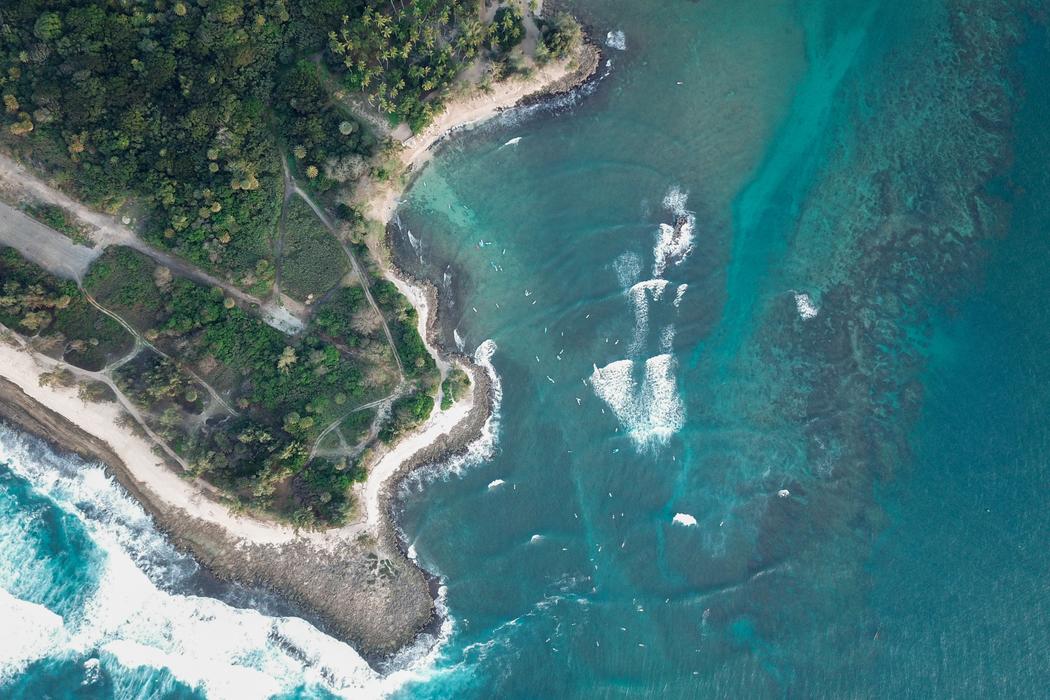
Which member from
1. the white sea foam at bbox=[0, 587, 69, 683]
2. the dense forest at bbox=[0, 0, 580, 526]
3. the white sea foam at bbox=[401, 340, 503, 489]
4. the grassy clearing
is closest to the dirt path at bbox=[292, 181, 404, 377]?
the dense forest at bbox=[0, 0, 580, 526]

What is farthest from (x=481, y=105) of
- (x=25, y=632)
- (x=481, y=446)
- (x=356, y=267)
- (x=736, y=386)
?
(x=25, y=632)

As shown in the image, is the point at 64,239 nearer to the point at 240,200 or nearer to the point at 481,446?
the point at 240,200

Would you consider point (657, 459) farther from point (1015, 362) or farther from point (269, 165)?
point (269, 165)

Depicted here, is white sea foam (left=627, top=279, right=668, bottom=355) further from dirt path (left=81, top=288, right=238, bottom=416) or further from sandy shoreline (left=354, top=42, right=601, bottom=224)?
dirt path (left=81, top=288, right=238, bottom=416)

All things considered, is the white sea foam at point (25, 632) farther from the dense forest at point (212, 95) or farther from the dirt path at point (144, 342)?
the dense forest at point (212, 95)

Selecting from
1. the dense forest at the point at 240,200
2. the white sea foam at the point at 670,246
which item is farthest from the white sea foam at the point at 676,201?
the dense forest at the point at 240,200

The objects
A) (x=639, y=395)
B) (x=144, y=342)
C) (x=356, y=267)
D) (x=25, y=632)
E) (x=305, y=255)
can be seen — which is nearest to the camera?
(x=25, y=632)

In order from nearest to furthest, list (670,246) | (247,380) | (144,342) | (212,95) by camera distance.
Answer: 1. (212,95)
2. (144,342)
3. (247,380)
4. (670,246)
